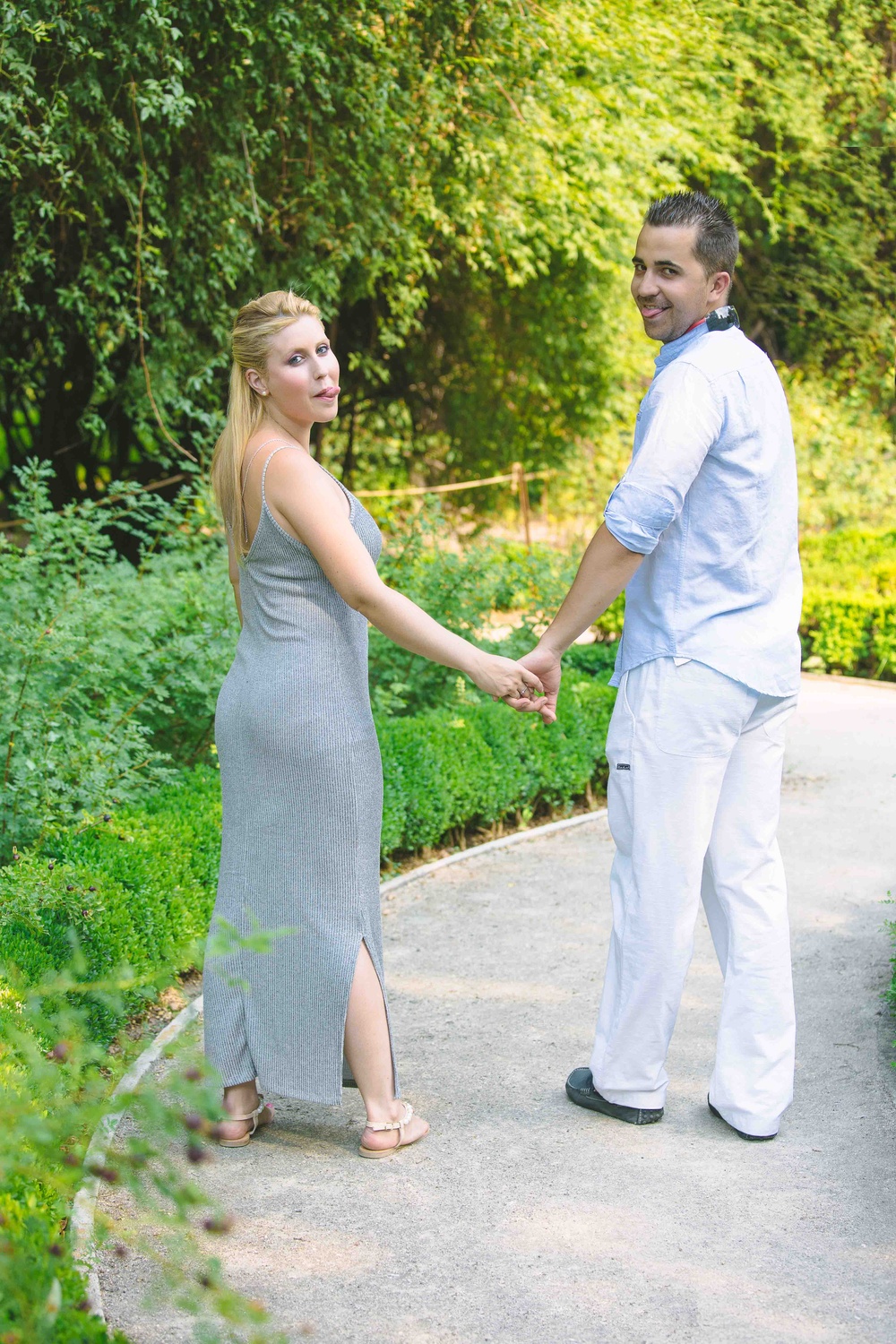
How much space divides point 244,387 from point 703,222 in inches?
42.5

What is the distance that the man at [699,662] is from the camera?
2.83 meters

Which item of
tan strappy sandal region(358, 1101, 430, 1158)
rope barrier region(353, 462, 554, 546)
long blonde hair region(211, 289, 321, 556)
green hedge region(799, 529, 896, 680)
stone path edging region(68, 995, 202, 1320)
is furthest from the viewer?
rope barrier region(353, 462, 554, 546)

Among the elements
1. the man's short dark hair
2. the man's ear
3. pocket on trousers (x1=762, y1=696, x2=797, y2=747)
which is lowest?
pocket on trousers (x1=762, y1=696, x2=797, y2=747)

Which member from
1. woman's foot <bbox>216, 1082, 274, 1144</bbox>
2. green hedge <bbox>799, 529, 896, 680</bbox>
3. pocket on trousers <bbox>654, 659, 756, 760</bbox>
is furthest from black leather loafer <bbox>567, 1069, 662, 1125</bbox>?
green hedge <bbox>799, 529, 896, 680</bbox>

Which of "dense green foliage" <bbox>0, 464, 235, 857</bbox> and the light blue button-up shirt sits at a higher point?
the light blue button-up shirt

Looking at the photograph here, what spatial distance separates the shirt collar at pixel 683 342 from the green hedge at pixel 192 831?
5.58 ft

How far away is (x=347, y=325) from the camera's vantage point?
13.5 meters

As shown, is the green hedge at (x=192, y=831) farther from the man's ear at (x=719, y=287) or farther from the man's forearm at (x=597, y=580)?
the man's ear at (x=719, y=287)

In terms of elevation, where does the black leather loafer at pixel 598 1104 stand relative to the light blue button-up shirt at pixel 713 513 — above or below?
below

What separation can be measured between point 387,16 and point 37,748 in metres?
5.95

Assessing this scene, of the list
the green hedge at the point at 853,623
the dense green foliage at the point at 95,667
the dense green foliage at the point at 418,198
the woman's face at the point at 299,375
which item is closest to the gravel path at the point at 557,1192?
the dense green foliage at the point at 95,667

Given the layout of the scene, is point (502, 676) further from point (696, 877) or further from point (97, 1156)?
point (97, 1156)

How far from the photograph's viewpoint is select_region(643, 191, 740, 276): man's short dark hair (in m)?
Result: 2.82

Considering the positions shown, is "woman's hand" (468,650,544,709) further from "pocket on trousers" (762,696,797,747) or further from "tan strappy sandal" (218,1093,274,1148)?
"tan strappy sandal" (218,1093,274,1148)
